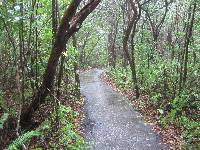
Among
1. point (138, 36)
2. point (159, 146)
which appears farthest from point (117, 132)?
point (138, 36)

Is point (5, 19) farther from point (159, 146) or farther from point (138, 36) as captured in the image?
point (138, 36)

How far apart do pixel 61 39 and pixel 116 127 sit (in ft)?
16.1

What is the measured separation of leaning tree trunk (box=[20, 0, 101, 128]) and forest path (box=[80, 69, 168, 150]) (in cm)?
217

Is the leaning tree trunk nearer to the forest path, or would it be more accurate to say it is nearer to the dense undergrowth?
the forest path

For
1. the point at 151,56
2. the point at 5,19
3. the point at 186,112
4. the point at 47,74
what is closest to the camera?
the point at 5,19

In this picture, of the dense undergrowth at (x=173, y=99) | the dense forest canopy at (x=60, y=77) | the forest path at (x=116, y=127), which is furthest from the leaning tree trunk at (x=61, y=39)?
the dense undergrowth at (x=173, y=99)

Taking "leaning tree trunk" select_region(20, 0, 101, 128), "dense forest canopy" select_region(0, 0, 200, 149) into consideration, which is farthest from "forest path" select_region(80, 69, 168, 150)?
"leaning tree trunk" select_region(20, 0, 101, 128)

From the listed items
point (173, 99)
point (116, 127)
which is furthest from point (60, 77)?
point (173, 99)

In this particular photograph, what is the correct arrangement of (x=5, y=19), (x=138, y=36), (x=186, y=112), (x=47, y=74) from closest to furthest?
(x=5, y=19)
(x=47, y=74)
(x=186, y=112)
(x=138, y=36)

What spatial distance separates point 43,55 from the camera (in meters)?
14.4

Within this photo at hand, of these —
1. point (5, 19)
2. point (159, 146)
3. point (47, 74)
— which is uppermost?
point (5, 19)

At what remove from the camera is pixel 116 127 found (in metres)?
13.4

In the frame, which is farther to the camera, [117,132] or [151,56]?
[151,56]

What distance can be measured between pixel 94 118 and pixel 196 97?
4540 mm
